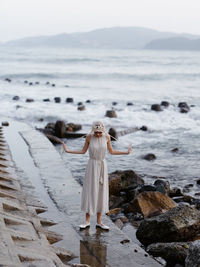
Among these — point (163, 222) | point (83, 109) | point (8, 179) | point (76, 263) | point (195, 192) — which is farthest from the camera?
point (83, 109)

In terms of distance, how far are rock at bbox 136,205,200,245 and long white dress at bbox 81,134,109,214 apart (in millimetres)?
920

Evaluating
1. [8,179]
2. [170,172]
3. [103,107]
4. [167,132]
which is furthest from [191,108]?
[8,179]

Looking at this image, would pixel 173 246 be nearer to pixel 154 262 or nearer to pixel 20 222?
pixel 154 262

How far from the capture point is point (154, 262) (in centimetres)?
529

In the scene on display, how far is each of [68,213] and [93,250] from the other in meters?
1.41

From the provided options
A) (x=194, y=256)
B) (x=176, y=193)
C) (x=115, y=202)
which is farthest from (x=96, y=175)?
(x=176, y=193)

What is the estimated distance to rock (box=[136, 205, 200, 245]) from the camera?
620cm

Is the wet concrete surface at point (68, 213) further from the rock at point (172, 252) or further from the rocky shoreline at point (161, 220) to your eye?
the rocky shoreline at point (161, 220)

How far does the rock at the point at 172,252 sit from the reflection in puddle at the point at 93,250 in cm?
79

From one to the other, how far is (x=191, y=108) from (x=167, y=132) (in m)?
9.53

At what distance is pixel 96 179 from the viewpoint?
5.85 metres

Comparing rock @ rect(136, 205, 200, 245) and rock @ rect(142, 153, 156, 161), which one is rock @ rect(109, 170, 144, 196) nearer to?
rock @ rect(136, 205, 200, 245)

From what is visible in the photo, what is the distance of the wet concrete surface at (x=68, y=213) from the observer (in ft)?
17.3

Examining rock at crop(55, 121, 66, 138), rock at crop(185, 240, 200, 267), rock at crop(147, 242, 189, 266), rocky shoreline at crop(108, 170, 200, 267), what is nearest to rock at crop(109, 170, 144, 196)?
rocky shoreline at crop(108, 170, 200, 267)
